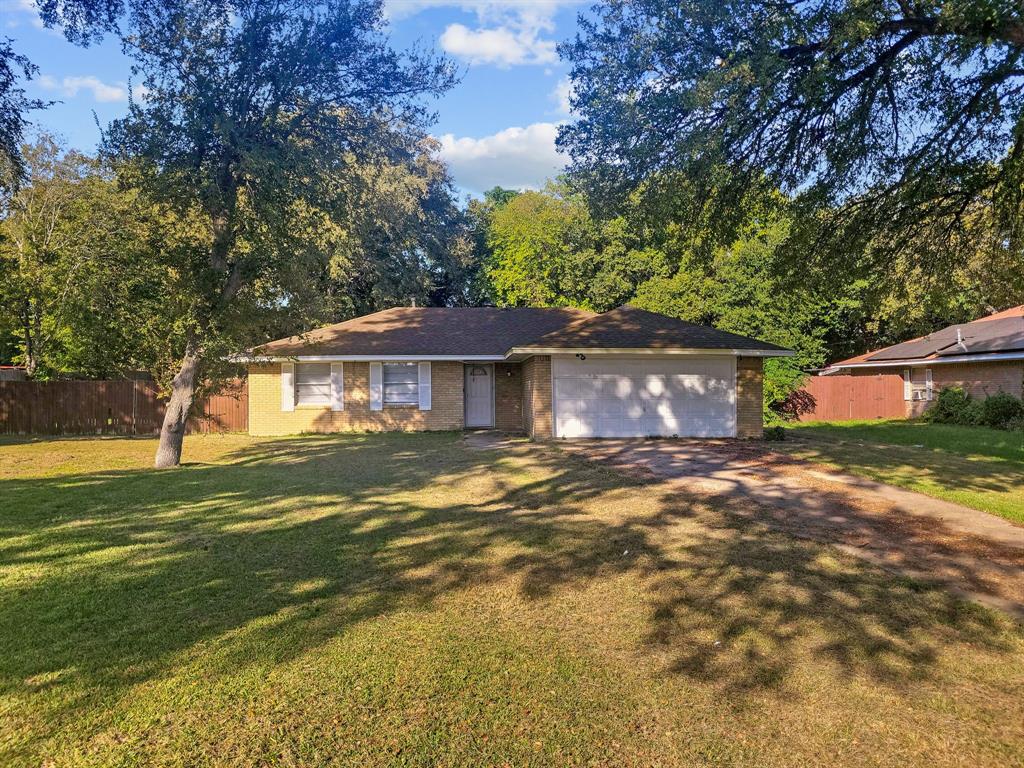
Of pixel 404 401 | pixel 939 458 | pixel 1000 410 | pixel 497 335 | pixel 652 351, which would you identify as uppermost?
pixel 497 335

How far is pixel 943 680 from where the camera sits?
3.52 m

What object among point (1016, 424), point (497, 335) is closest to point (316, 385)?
point (497, 335)

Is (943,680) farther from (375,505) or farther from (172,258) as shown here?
(172,258)

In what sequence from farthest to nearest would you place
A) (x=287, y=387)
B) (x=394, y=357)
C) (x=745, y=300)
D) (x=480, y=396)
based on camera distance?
1. (x=745, y=300)
2. (x=480, y=396)
3. (x=287, y=387)
4. (x=394, y=357)

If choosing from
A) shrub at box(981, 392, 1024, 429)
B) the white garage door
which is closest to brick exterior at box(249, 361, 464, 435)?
the white garage door

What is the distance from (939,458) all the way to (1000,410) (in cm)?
1106

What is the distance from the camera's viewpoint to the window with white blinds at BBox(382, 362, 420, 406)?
783 inches

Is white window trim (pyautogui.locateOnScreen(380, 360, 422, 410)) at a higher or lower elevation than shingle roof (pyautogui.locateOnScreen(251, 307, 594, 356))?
lower

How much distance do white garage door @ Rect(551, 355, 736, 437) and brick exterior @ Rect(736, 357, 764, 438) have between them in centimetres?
19

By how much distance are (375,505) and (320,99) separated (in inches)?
302

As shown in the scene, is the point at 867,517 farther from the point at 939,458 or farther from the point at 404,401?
the point at 404,401

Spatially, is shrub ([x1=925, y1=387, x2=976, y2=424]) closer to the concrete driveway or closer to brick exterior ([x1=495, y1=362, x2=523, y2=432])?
the concrete driveway

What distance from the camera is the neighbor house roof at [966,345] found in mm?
22406

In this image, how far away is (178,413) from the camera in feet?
40.7
